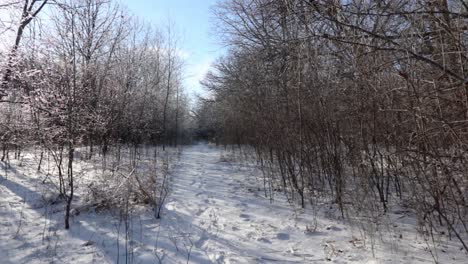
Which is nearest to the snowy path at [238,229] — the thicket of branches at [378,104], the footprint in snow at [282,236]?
the footprint in snow at [282,236]

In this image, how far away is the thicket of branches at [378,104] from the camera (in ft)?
7.22

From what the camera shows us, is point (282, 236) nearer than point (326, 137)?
Yes

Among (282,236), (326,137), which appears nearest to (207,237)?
(282,236)

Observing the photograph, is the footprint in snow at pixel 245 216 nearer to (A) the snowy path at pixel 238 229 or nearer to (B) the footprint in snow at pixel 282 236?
(A) the snowy path at pixel 238 229

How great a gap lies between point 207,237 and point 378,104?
2.49m

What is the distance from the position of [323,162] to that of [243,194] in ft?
5.93

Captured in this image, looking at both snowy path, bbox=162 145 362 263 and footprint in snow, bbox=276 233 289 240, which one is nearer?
snowy path, bbox=162 145 362 263

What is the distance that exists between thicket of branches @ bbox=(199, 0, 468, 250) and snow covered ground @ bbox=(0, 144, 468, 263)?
0.34 meters

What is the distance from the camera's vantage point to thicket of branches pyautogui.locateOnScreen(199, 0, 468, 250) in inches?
86.7

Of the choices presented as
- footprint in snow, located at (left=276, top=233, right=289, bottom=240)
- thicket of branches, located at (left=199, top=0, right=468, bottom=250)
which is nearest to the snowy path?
footprint in snow, located at (left=276, top=233, right=289, bottom=240)

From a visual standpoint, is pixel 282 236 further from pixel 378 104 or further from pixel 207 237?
pixel 378 104

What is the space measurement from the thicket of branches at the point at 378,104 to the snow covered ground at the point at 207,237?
339 mm

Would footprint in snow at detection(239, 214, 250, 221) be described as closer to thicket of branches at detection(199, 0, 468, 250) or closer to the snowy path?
the snowy path

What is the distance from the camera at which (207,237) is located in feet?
10.7
